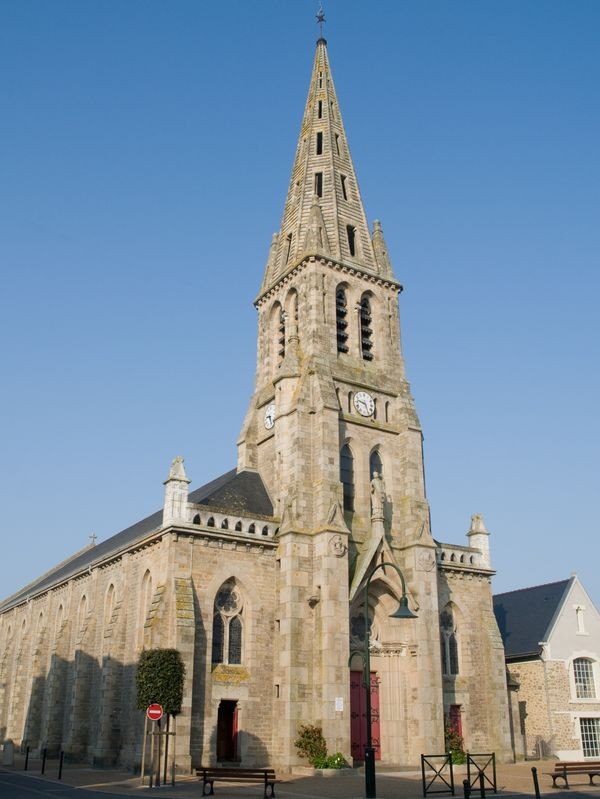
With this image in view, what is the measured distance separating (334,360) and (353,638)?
12.0 m

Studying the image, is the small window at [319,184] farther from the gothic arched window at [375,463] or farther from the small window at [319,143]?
the gothic arched window at [375,463]

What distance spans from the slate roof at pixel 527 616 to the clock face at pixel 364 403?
14428 millimetres

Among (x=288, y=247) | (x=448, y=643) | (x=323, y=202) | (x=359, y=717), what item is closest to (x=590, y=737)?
(x=448, y=643)

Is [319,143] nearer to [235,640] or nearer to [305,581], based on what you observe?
[305,581]

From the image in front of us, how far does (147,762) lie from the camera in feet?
85.6

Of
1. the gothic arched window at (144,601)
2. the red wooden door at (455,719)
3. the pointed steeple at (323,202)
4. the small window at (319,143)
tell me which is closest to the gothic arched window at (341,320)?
the pointed steeple at (323,202)

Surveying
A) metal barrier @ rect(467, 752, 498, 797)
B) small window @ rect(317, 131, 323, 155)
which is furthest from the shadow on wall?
small window @ rect(317, 131, 323, 155)

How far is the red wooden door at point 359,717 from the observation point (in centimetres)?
2897

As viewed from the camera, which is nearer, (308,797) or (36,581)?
(308,797)

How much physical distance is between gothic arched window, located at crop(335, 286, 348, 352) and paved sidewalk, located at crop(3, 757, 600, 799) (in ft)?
58.4

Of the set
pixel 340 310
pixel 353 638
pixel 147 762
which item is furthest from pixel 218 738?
pixel 340 310

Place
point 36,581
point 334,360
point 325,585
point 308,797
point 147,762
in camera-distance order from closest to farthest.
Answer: point 308,797 < point 147,762 < point 325,585 < point 334,360 < point 36,581

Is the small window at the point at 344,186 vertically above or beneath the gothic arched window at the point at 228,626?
above

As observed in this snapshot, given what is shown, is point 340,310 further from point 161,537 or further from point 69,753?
point 69,753
